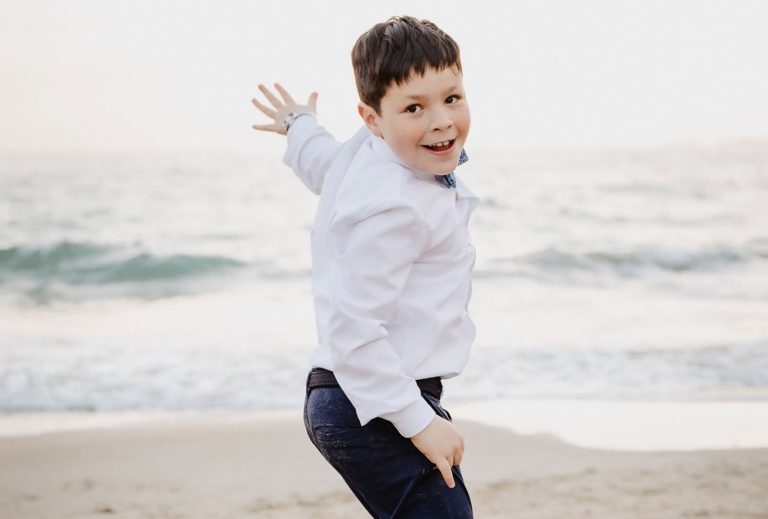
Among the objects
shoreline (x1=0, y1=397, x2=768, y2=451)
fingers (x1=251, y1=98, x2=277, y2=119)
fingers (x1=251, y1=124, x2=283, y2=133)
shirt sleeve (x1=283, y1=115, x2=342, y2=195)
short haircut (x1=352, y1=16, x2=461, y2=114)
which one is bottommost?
shoreline (x1=0, y1=397, x2=768, y2=451)

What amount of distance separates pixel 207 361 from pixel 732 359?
3.96 meters

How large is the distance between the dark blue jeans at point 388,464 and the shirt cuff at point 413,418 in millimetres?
93

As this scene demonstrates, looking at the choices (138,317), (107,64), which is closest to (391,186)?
(138,317)

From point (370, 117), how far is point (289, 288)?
971 centimetres

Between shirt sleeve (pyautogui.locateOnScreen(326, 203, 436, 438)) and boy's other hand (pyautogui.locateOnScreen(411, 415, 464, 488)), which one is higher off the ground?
shirt sleeve (pyautogui.locateOnScreen(326, 203, 436, 438))

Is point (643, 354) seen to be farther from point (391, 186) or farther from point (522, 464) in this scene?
point (391, 186)

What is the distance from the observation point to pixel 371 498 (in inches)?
79.9

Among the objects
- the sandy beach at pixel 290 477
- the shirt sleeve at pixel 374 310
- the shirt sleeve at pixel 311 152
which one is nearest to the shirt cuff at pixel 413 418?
the shirt sleeve at pixel 374 310

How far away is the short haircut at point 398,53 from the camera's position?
1.86m

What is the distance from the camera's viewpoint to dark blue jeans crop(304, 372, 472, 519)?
195 cm

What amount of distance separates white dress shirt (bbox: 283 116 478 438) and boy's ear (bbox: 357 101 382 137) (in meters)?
0.02

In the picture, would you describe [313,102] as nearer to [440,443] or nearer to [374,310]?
[374,310]

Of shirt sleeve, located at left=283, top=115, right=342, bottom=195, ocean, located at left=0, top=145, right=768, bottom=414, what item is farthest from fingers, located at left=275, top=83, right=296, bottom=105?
ocean, located at left=0, top=145, right=768, bottom=414

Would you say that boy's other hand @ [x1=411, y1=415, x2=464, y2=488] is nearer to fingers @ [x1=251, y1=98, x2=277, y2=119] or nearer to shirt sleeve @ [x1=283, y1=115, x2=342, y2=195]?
shirt sleeve @ [x1=283, y1=115, x2=342, y2=195]
